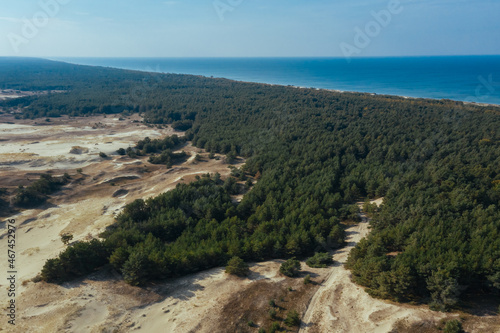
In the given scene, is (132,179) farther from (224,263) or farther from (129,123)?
(129,123)

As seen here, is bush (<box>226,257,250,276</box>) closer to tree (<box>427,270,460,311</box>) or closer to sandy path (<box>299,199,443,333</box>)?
sandy path (<box>299,199,443,333</box>)

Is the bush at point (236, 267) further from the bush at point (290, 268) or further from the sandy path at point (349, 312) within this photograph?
the sandy path at point (349, 312)

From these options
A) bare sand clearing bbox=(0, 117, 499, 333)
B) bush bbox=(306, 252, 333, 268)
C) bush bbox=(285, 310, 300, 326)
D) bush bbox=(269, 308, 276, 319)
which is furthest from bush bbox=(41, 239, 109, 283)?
bush bbox=(306, 252, 333, 268)

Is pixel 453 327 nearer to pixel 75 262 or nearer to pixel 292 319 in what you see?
pixel 292 319

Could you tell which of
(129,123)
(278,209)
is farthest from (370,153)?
(129,123)

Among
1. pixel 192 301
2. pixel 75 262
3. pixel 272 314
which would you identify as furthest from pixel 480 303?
pixel 75 262
